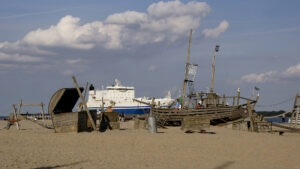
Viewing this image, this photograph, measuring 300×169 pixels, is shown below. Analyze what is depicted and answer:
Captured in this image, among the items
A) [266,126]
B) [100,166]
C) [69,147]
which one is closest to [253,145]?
[69,147]

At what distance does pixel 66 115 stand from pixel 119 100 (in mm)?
52636

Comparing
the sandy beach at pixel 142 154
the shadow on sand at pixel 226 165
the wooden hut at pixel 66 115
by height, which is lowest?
the shadow on sand at pixel 226 165

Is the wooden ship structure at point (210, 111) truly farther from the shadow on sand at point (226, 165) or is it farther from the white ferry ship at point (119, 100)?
the white ferry ship at point (119, 100)

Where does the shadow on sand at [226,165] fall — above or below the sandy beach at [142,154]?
below

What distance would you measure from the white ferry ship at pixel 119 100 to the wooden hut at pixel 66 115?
154 ft

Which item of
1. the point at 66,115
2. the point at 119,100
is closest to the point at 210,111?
the point at 66,115

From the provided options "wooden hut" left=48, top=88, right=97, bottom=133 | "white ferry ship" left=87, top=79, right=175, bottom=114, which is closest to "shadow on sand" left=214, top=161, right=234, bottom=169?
"wooden hut" left=48, top=88, right=97, bottom=133

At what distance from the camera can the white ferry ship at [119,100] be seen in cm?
7062

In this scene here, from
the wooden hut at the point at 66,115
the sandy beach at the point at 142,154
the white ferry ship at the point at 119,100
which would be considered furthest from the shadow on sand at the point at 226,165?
the white ferry ship at the point at 119,100

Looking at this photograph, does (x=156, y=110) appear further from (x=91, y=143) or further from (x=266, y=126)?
(x=91, y=143)

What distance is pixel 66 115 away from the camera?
19.3 meters

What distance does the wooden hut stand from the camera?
1911 cm

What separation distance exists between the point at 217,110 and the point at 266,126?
218 inches

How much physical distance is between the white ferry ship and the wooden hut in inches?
1844
